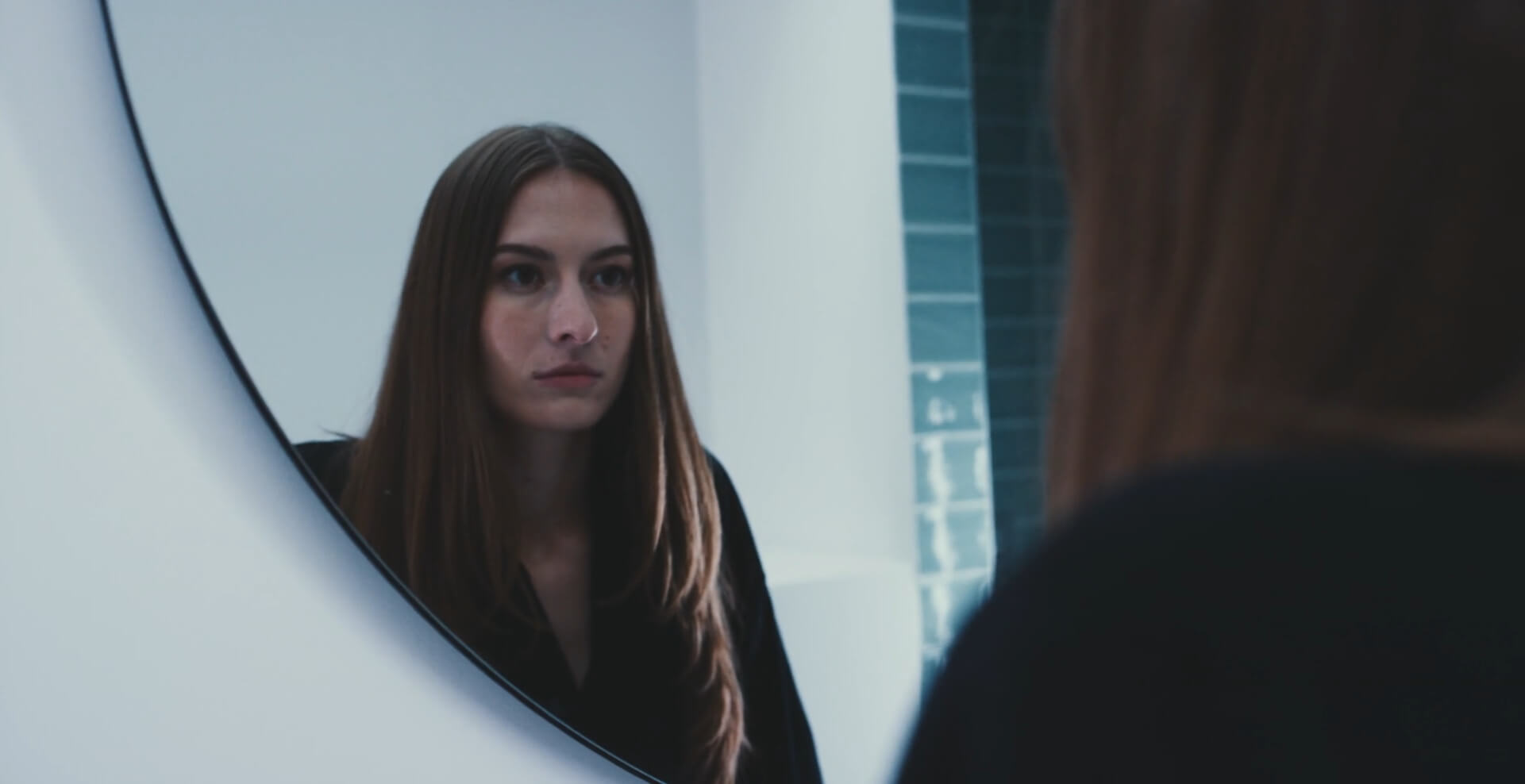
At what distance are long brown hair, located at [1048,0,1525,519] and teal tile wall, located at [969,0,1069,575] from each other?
38 centimetres

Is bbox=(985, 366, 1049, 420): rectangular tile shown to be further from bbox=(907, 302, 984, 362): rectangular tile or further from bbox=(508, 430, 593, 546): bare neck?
bbox=(508, 430, 593, 546): bare neck

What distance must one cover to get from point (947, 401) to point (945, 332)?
0.04m

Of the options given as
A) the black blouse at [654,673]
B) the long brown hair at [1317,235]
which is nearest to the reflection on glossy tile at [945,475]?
the black blouse at [654,673]

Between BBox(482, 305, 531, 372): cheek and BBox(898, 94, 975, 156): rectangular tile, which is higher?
BBox(898, 94, 975, 156): rectangular tile

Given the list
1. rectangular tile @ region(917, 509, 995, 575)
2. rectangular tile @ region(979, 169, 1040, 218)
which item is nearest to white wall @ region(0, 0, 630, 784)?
rectangular tile @ region(917, 509, 995, 575)

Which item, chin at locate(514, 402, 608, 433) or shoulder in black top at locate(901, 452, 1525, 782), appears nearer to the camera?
shoulder in black top at locate(901, 452, 1525, 782)

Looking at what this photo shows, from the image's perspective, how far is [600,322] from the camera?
63cm

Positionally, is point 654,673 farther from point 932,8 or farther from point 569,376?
point 932,8

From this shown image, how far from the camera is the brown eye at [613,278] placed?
622mm

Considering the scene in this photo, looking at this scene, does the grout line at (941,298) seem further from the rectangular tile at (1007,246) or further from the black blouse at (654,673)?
the black blouse at (654,673)

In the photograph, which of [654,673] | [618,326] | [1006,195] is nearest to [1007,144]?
[1006,195]

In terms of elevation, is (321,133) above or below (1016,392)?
above

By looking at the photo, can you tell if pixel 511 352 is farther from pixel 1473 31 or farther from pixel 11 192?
pixel 1473 31

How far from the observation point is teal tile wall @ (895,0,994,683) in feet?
2.19
